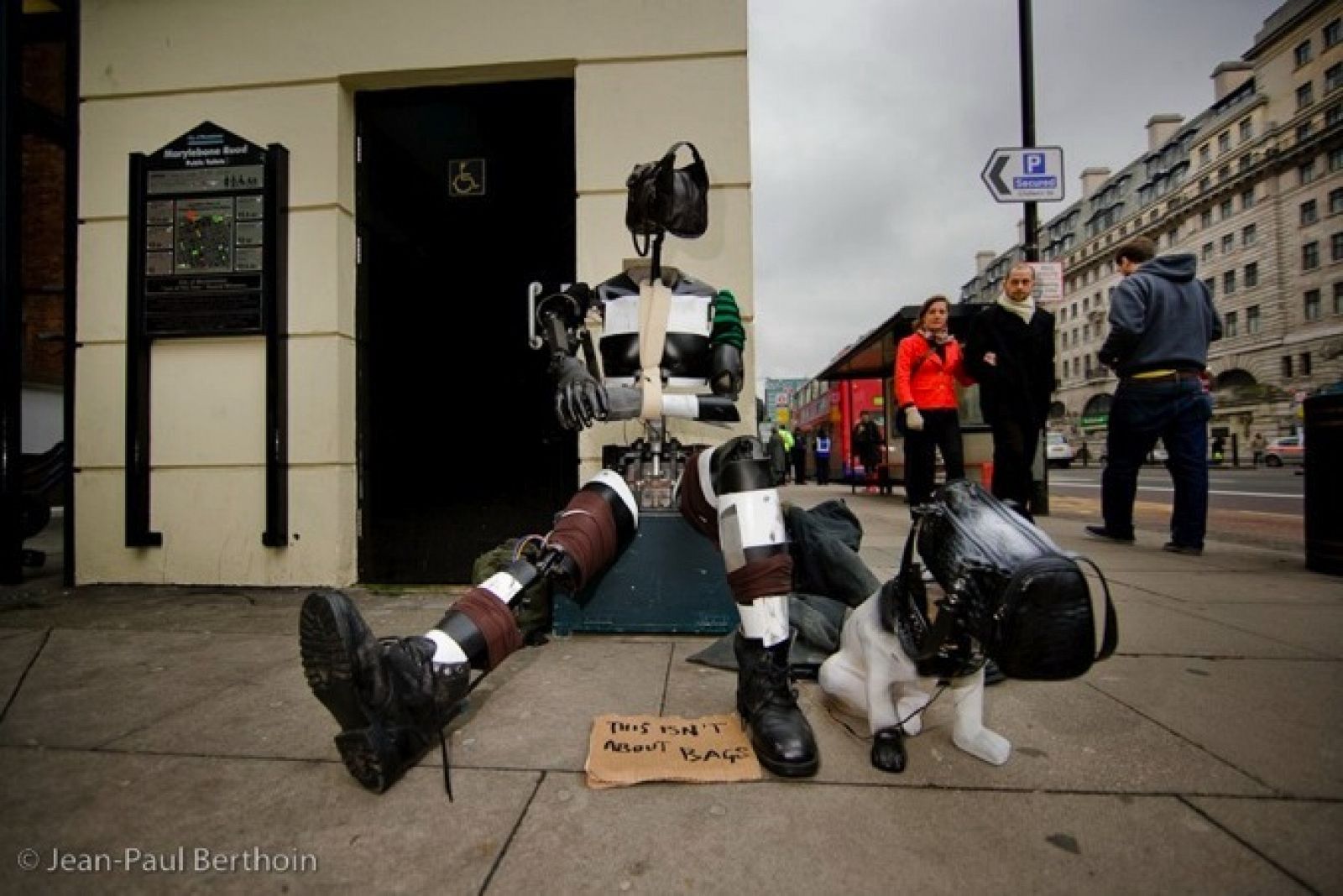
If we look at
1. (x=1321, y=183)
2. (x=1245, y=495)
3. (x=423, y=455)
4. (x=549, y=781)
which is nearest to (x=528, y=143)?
(x=423, y=455)

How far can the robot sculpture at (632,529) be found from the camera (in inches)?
48.8

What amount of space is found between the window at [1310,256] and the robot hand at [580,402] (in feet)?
183

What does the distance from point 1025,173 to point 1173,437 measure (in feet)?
10.4

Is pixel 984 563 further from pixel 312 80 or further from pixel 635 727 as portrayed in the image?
pixel 312 80

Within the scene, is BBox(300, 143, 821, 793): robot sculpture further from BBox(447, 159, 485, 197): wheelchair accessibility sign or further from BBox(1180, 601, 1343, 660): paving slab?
BBox(1180, 601, 1343, 660): paving slab

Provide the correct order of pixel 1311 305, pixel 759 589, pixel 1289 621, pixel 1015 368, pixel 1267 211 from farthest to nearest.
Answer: pixel 1267 211 → pixel 1311 305 → pixel 1015 368 → pixel 1289 621 → pixel 759 589

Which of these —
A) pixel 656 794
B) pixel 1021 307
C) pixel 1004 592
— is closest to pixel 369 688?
pixel 656 794

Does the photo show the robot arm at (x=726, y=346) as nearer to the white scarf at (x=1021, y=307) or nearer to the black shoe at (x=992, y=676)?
the black shoe at (x=992, y=676)

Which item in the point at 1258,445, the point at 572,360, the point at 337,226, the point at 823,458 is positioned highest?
the point at 337,226

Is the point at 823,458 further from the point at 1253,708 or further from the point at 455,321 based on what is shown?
the point at 1253,708

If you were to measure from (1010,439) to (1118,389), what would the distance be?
0.93 metres

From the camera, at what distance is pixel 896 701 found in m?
1.48

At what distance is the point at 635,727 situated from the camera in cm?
153

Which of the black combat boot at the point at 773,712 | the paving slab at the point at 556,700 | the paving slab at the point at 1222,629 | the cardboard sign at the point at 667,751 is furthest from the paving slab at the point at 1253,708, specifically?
the paving slab at the point at 556,700
